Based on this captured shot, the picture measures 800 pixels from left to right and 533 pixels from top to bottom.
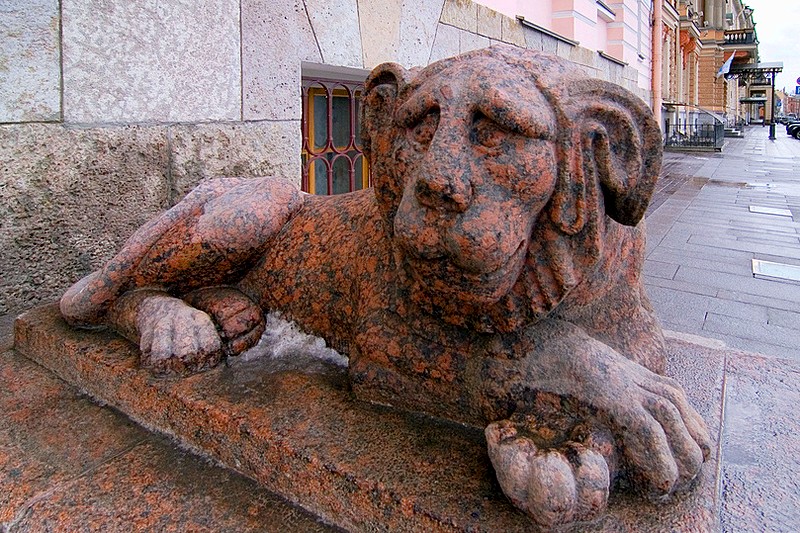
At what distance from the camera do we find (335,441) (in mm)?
1355

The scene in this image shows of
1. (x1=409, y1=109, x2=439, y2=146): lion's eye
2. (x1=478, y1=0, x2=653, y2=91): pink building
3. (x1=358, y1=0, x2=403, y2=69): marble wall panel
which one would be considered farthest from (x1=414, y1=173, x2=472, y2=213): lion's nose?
(x1=478, y1=0, x2=653, y2=91): pink building

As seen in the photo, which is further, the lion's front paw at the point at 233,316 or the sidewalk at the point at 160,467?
the lion's front paw at the point at 233,316

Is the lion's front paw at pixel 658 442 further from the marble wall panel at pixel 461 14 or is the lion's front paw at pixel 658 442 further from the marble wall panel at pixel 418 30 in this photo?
the marble wall panel at pixel 461 14

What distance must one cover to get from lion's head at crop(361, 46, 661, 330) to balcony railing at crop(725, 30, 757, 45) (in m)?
43.8

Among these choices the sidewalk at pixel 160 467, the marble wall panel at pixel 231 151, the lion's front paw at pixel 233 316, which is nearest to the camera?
the sidewalk at pixel 160 467

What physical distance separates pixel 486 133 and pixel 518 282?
30 cm

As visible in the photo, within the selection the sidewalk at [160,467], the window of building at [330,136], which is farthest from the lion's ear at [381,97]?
the window of building at [330,136]

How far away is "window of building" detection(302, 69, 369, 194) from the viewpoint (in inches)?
174

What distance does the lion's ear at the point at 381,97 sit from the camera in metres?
1.29

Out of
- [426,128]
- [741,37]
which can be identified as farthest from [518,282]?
[741,37]

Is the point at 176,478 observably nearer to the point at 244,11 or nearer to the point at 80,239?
the point at 80,239

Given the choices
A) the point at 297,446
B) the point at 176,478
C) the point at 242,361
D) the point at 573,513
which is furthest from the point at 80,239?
the point at 573,513

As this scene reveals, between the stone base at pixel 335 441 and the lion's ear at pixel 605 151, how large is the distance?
537mm

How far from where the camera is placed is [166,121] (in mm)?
2830
